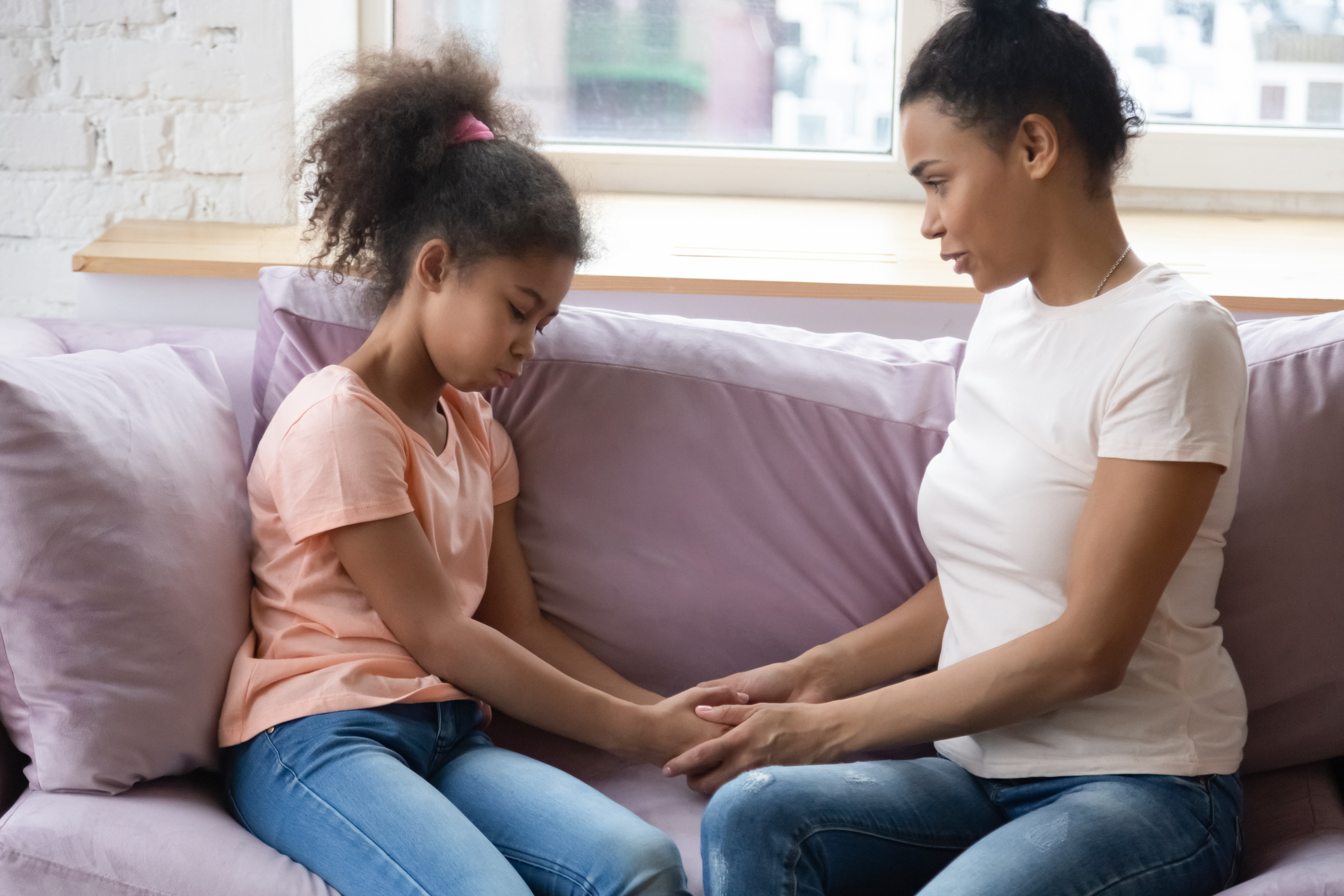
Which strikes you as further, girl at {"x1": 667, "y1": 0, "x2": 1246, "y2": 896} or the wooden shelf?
the wooden shelf

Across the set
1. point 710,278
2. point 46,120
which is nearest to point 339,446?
point 710,278

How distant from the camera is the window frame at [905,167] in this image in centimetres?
205

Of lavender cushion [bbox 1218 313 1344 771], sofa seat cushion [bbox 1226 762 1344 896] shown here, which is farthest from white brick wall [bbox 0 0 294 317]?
sofa seat cushion [bbox 1226 762 1344 896]

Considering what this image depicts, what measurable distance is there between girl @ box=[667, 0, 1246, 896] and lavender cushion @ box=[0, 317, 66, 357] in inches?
33.2

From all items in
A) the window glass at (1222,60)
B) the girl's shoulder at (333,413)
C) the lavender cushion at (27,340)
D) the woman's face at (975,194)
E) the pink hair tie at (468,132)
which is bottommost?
the girl's shoulder at (333,413)

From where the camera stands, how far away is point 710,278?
5.07 feet

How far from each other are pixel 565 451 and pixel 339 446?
0.31 metres

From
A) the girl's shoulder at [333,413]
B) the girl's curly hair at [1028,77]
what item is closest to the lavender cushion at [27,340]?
the girl's shoulder at [333,413]

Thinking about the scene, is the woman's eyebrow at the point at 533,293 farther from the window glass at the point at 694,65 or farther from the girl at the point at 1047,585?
the window glass at the point at 694,65

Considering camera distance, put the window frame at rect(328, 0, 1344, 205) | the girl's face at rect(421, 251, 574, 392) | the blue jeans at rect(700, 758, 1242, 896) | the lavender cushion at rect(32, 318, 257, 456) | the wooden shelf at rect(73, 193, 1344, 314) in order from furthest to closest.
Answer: the window frame at rect(328, 0, 1344, 205) < the wooden shelf at rect(73, 193, 1344, 314) < the lavender cushion at rect(32, 318, 257, 456) < the girl's face at rect(421, 251, 574, 392) < the blue jeans at rect(700, 758, 1242, 896)

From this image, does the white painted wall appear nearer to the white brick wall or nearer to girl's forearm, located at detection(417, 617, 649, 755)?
the white brick wall

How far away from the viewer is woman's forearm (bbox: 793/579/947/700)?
4.01 feet

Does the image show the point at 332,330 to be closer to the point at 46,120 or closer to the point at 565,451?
the point at 565,451

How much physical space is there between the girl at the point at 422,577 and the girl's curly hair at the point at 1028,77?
0.41m
